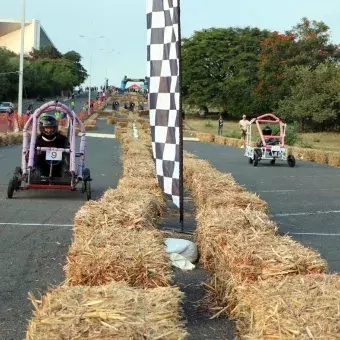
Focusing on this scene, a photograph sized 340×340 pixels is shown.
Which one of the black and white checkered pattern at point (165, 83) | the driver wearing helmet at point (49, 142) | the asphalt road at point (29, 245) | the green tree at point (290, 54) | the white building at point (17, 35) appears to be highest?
the white building at point (17, 35)

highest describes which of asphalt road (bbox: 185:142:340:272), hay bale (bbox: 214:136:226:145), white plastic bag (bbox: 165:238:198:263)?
hay bale (bbox: 214:136:226:145)

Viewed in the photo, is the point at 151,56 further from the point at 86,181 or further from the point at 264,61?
the point at 264,61

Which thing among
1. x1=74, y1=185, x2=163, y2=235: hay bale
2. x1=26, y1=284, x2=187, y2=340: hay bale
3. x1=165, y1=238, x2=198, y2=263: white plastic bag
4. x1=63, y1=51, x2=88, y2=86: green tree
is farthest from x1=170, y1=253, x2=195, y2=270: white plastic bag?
x1=63, y1=51, x2=88, y2=86: green tree

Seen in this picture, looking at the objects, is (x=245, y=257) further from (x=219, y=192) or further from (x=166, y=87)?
(x=219, y=192)

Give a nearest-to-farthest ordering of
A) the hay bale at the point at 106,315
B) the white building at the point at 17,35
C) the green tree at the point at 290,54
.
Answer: the hay bale at the point at 106,315 → the green tree at the point at 290,54 → the white building at the point at 17,35

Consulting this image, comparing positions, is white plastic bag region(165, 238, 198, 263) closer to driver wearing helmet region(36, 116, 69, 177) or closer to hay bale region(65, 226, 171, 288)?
hay bale region(65, 226, 171, 288)

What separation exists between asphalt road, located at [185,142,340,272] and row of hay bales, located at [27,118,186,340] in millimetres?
2003

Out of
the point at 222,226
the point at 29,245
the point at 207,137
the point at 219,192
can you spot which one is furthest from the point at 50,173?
the point at 207,137

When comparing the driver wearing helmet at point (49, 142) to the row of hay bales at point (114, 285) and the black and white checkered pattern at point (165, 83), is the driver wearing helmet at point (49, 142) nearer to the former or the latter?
the black and white checkered pattern at point (165, 83)

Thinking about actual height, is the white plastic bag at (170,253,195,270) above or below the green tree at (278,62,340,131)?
below

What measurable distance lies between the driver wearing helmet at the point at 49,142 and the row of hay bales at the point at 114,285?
397 cm

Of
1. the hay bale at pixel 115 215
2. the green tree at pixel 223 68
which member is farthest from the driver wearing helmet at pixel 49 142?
the green tree at pixel 223 68

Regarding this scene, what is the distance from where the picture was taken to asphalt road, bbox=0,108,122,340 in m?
4.58

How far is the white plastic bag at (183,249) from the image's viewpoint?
5.93 m
